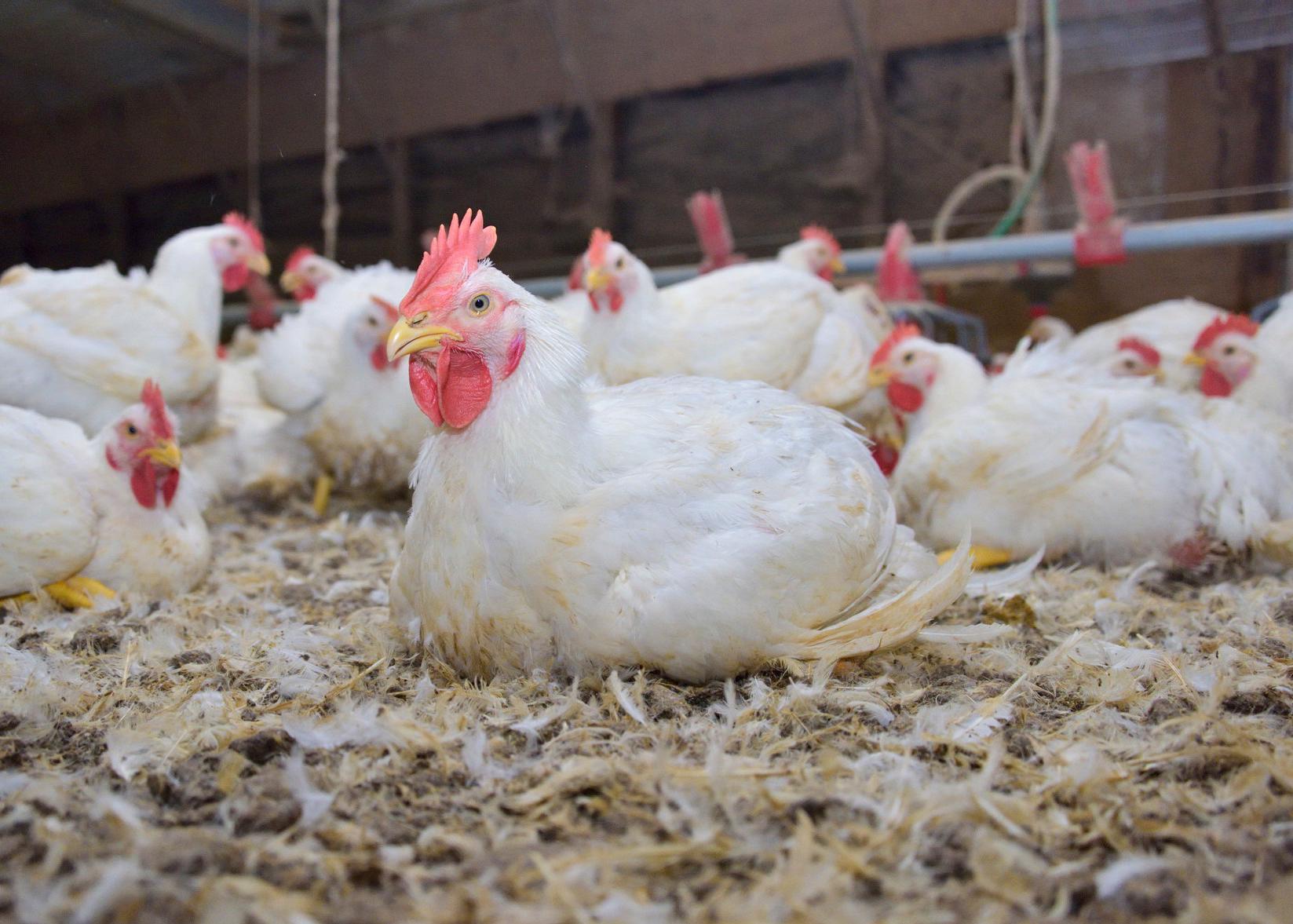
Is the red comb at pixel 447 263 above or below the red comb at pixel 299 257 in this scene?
below

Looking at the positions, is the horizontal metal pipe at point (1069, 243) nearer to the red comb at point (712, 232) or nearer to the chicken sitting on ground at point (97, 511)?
the red comb at point (712, 232)

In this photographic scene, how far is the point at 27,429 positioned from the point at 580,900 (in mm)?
2414

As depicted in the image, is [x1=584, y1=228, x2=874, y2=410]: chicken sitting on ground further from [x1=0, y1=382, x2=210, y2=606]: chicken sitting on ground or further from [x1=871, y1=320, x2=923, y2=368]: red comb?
[x1=0, y1=382, x2=210, y2=606]: chicken sitting on ground

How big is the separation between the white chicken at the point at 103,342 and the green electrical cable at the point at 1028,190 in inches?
166

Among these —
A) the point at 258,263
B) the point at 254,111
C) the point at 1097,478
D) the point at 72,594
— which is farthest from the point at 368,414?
the point at 1097,478

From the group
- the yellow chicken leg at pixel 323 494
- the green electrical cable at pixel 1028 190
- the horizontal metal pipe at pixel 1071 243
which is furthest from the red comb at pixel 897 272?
the yellow chicken leg at pixel 323 494

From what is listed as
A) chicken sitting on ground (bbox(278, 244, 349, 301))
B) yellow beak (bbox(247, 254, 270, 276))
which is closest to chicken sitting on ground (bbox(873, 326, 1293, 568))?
yellow beak (bbox(247, 254, 270, 276))

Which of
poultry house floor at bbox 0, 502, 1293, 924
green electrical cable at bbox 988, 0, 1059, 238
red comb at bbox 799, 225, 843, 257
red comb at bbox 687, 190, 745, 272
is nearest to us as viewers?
poultry house floor at bbox 0, 502, 1293, 924

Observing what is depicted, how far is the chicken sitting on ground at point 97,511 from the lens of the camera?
8.57 feet

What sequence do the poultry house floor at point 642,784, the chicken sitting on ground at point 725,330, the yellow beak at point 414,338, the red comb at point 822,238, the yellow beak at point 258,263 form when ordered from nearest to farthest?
1. the poultry house floor at point 642,784
2. the yellow beak at point 414,338
3. the chicken sitting on ground at point 725,330
4. the yellow beak at point 258,263
5. the red comb at point 822,238

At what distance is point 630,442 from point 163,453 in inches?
65.1

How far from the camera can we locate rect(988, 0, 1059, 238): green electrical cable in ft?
17.6

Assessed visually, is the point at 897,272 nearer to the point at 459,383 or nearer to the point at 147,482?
the point at 459,383

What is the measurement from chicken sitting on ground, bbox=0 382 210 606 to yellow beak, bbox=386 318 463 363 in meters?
1.37
